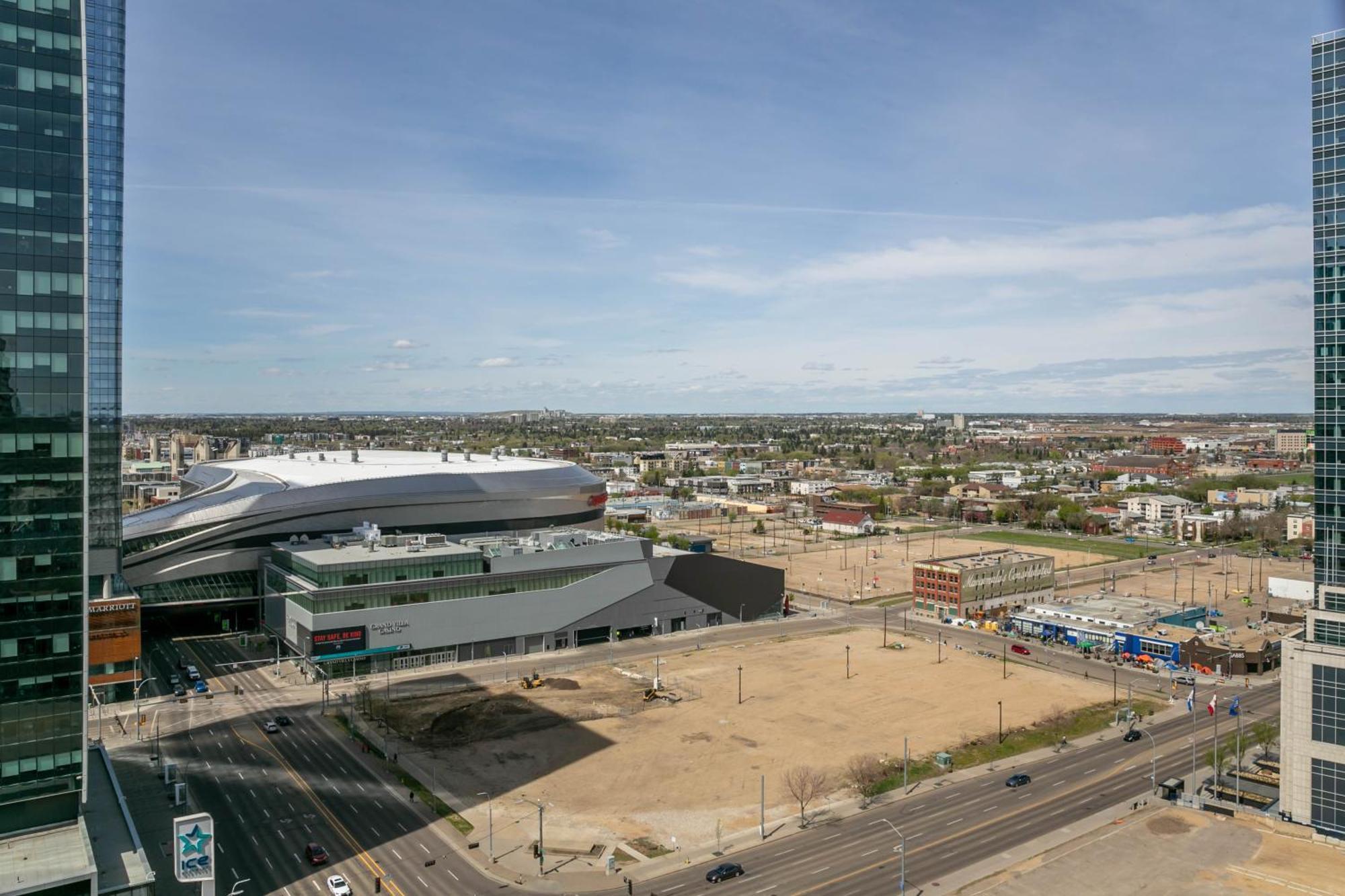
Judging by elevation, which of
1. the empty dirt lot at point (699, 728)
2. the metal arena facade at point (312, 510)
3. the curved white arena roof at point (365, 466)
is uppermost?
the curved white arena roof at point (365, 466)

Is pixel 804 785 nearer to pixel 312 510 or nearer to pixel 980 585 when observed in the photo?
pixel 980 585

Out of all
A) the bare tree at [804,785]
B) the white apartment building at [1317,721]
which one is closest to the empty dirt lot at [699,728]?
the bare tree at [804,785]

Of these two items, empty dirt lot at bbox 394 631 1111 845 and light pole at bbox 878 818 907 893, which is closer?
light pole at bbox 878 818 907 893

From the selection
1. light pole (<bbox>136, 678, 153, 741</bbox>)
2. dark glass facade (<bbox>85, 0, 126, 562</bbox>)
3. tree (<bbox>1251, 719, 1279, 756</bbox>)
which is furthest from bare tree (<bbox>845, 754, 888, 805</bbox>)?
dark glass facade (<bbox>85, 0, 126, 562</bbox>)

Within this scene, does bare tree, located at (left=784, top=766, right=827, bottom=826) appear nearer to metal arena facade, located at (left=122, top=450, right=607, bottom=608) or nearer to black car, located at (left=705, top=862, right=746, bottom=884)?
black car, located at (left=705, top=862, right=746, bottom=884)

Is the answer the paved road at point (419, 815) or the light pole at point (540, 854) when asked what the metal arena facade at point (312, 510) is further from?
Result: the light pole at point (540, 854)

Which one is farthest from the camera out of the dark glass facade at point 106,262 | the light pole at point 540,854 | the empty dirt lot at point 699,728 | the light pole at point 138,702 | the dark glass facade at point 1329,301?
the dark glass facade at point 106,262

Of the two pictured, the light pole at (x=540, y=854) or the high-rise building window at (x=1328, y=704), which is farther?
the high-rise building window at (x=1328, y=704)

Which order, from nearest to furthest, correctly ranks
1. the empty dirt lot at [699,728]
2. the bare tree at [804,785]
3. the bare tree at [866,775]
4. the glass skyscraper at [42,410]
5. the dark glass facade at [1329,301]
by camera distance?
the glass skyscraper at [42,410], the dark glass facade at [1329,301], the bare tree at [804,785], the empty dirt lot at [699,728], the bare tree at [866,775]
